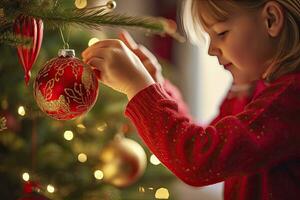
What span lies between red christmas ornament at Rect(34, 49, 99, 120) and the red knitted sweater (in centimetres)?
12

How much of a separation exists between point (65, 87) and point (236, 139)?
26 cm

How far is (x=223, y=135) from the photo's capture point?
835mm

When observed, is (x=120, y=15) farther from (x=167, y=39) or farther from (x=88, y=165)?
(x=167, y=39)

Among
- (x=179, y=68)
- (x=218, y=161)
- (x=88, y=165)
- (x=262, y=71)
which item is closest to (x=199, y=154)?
(x=218, y=161)

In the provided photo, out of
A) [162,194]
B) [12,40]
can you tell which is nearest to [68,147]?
[162,194]

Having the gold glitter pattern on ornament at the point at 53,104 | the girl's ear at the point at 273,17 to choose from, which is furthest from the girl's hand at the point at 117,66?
the girl's ear at the point at 273,17

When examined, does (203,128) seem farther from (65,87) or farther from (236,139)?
(65,87)

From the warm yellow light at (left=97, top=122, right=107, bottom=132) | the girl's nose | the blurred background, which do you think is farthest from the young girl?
the warm yellow light at (left=97, top=122, right=107, bottom=132)

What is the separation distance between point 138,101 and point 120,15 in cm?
16

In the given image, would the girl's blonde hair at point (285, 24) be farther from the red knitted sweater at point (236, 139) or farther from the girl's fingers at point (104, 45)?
the girl's fingers at point (104, 45)

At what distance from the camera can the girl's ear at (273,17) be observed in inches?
34.0

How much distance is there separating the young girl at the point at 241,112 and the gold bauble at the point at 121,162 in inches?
11.5

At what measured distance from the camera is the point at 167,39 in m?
1.92

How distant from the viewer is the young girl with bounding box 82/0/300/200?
2.73 feet
